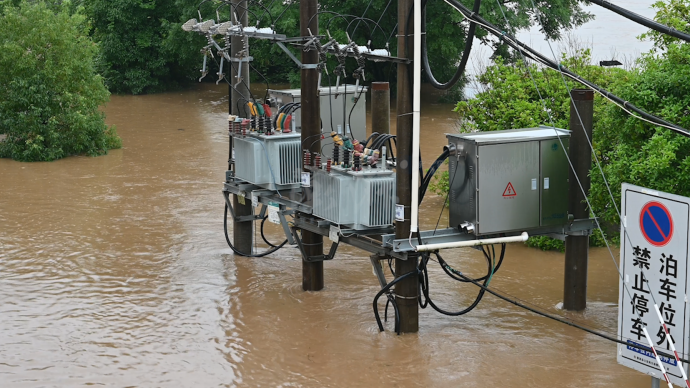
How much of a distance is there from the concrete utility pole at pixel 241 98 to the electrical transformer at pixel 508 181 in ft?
14.9

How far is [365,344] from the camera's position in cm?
1052

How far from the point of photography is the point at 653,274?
8031mm

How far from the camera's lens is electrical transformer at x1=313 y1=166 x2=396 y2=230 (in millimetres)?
10516

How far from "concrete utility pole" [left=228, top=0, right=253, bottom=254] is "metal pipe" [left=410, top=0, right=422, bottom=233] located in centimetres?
446

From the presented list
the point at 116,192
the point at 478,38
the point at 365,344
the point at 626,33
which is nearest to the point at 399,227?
the point at 365,344

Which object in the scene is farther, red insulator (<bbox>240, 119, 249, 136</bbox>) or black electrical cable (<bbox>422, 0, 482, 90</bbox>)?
red insulator (<bbox>240, 119, 249, 136</bbox>)

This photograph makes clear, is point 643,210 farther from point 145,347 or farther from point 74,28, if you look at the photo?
point 74,28

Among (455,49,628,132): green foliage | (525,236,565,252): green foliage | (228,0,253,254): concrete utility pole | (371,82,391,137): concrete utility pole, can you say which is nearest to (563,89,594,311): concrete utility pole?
(455,49,628,132): green foliage

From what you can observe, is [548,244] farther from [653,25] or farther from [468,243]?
[653,25]

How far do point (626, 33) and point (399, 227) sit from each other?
38.6m

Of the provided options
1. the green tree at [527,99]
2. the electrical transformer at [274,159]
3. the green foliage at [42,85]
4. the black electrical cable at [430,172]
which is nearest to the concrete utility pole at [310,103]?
the electrical transformer at [274,159]

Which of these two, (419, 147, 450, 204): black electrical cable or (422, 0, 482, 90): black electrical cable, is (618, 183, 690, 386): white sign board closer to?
(422, 0, 482, 90): black electrical cable

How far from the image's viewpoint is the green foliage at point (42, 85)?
22281 mm

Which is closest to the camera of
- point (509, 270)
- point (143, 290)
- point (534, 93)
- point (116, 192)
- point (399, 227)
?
point (399, 227)
